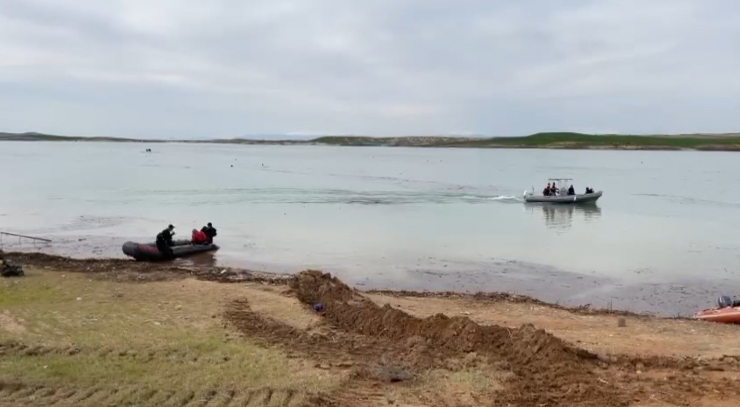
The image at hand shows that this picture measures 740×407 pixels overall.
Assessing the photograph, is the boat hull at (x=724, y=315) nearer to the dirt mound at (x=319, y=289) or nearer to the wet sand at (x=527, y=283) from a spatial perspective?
the wet sand at (x=527, y=283)

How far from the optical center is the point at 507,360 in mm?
8938

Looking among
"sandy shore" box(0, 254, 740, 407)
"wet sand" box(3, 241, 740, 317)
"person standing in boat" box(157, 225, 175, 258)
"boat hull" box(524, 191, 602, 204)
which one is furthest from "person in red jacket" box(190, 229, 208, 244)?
"boat hull" box(524, 191, 602, 204)

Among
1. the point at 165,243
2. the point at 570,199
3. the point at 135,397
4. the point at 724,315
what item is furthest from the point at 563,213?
the point at 135,397

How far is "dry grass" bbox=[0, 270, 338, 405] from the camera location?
7219mm

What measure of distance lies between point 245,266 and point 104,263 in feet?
14.2

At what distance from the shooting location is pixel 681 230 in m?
32.6

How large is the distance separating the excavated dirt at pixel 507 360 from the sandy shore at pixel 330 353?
0.09 feet

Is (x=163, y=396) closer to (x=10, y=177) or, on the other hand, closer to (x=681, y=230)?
(x=681, y=230)

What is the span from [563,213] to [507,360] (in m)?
33.9

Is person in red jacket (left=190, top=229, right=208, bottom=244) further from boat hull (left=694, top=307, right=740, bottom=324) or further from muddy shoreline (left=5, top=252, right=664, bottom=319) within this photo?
boat hull (left=694, top=307, right=740, bottom=324)

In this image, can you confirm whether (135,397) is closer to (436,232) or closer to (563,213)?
(436,232)

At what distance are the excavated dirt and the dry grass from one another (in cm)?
62

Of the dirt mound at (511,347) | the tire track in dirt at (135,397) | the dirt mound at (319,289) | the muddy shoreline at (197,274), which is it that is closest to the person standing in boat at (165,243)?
the muddy shoreline at (197,274)

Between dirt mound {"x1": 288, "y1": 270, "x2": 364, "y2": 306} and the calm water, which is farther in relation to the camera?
the calm water
